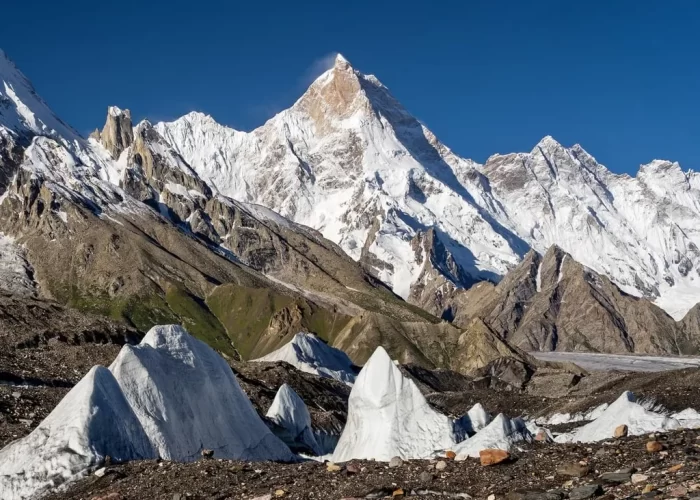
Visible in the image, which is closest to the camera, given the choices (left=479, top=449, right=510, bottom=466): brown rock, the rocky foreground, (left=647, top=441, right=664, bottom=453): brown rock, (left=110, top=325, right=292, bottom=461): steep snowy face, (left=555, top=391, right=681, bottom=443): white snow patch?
the rocky foreground

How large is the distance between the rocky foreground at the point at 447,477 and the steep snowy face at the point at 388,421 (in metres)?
17.3

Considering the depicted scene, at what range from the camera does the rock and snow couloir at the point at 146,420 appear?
24.8 metres

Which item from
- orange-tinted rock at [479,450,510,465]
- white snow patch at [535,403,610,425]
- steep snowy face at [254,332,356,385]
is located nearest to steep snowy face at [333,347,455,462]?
orange-tinted rock at [479,450,510,465]

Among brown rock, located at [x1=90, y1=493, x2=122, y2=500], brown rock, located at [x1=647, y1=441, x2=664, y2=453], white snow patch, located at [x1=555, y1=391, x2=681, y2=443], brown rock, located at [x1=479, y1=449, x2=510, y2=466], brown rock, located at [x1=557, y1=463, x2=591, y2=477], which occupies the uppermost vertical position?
white snow patch, located at [x1=555, y1=391, x2=681, y2=443]

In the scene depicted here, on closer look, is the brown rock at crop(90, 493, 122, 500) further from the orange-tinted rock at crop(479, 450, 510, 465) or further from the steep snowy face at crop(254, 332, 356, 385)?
the steep snowy face at crop(254, 332, 356, 385)

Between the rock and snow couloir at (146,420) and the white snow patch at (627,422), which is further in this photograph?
the white snow patch at (627,422)

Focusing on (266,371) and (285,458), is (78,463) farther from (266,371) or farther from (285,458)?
(266,371)

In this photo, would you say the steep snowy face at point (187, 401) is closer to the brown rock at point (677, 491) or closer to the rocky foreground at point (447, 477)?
the rocky foreground at point (447, 477)

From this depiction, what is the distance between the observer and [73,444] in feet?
82.5

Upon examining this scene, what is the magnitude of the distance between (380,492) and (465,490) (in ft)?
6.23

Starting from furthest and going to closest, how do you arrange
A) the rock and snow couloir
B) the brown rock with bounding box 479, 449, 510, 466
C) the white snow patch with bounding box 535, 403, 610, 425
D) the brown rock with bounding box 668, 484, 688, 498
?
the white snow patch with bounding box 535, 403, 610, 425, the rock and snow couloir, the brown rock with bounding box 479, 449, 510, 466, the brown rock with bounding box 668, 484, 688, 498

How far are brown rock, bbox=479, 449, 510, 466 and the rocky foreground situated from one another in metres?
0.18

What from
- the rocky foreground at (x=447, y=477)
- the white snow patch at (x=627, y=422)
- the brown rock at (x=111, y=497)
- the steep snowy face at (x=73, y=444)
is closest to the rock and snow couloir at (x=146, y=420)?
the steep snowy face at (x=73, y=444)

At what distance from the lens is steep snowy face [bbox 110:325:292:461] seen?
3150 cm
